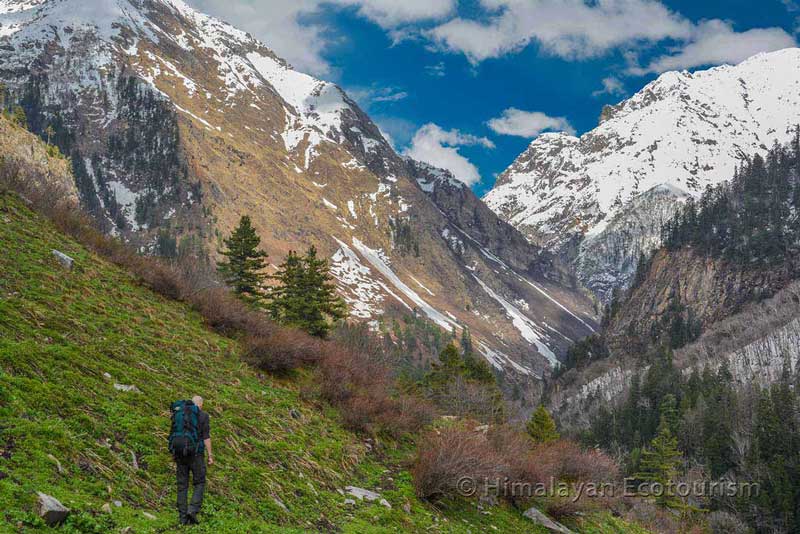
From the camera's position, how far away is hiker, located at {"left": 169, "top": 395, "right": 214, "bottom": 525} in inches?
352

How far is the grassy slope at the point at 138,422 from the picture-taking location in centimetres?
879

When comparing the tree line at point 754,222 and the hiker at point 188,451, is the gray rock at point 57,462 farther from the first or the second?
the tree line at point 754,222

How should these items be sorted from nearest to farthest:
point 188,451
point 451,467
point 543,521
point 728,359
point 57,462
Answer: point 57,462
point 188,451
point 451,467
point 543,521
point 728,359

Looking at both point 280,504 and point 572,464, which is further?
point 572,464

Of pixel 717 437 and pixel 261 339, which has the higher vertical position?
pixel 717 437

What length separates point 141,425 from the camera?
36.3 feet

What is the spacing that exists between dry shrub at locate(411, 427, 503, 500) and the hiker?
750 cm

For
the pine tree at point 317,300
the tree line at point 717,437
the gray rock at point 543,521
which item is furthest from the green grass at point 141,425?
the tree line at point 717,437

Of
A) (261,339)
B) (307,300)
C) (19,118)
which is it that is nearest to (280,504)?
(261,339)

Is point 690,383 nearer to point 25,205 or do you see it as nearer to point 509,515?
point 509,515

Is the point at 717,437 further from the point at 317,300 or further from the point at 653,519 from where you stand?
the point at 317,300

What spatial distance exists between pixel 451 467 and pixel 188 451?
818cm

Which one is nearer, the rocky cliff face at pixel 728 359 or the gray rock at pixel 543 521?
the gray rock at pixel 543 521

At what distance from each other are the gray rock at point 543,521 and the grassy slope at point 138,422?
572 mm
